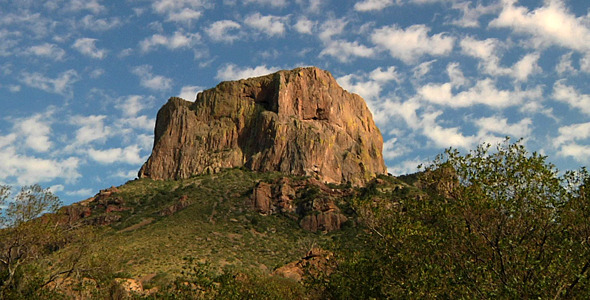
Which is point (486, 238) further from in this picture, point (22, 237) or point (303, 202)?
point (303, 202)

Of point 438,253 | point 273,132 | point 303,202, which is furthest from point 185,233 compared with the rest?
point 438,253

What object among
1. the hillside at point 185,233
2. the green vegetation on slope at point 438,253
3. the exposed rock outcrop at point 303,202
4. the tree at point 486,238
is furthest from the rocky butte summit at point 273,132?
the tree at point 486,238

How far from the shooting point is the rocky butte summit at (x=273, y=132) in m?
126

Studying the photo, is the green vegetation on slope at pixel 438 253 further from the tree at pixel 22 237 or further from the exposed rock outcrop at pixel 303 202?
the exposed rock outcrop at pixel 303 202

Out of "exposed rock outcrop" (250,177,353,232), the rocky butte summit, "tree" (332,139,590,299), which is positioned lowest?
"tree" (332,139,590,299)

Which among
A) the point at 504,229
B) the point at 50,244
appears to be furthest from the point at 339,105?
the point at 504,229

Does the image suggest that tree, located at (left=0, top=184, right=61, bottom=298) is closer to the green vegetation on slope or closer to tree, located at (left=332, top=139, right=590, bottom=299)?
the green vegetation on slope

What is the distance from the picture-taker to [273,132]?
128m

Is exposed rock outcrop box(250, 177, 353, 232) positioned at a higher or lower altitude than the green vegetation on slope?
higher

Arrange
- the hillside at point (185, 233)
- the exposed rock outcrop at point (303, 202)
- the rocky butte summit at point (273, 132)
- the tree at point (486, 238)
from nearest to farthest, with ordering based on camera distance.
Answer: the tree at point (486, 238)
the hillside at point (185, 233)
the exposed rock outcrop at point (303, 202)
the rocky butte summit at point (273, 132)

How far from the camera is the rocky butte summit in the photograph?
4963 inches

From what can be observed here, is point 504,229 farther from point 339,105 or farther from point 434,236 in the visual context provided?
point 339,105

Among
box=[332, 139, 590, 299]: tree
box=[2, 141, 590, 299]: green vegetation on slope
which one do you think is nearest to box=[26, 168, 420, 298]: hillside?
box=[2, 141, 590, 299]: green vegetation on slope

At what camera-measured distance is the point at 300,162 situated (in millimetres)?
122375
